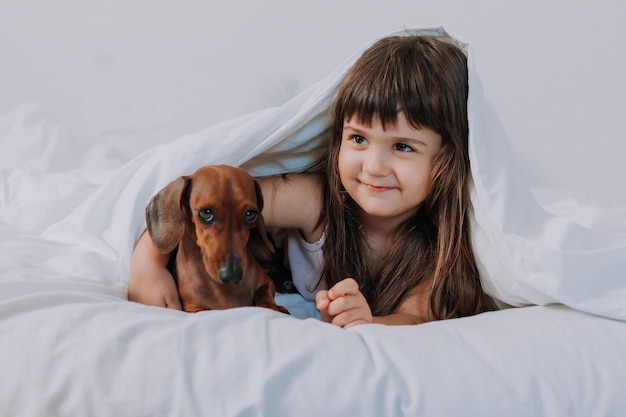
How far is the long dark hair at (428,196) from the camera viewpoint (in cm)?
133

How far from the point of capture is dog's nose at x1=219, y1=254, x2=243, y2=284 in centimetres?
108

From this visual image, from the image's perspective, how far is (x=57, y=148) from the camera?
7.34ft

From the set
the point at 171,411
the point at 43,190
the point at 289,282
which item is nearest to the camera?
the point at 171,411

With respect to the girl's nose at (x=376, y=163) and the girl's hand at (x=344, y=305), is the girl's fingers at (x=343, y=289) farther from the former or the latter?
the girl's nose at (x=376, y=163)

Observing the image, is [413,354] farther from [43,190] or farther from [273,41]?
[273,41]

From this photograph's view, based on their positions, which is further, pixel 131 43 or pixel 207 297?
pixel 131 43

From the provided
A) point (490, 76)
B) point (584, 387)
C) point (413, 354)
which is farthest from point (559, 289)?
point (490, 76)

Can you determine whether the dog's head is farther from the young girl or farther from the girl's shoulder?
the girl's shoulder

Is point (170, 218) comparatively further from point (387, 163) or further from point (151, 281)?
point (387, 163)

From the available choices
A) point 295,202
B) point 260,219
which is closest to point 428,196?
point 295,202

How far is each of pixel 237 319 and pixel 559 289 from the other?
489mm

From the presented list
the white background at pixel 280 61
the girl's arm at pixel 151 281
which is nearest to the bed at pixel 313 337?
the girl's arm at pixel 151 281

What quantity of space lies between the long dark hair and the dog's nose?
0.40m

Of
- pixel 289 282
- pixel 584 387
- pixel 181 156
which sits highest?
pixel 181 156
